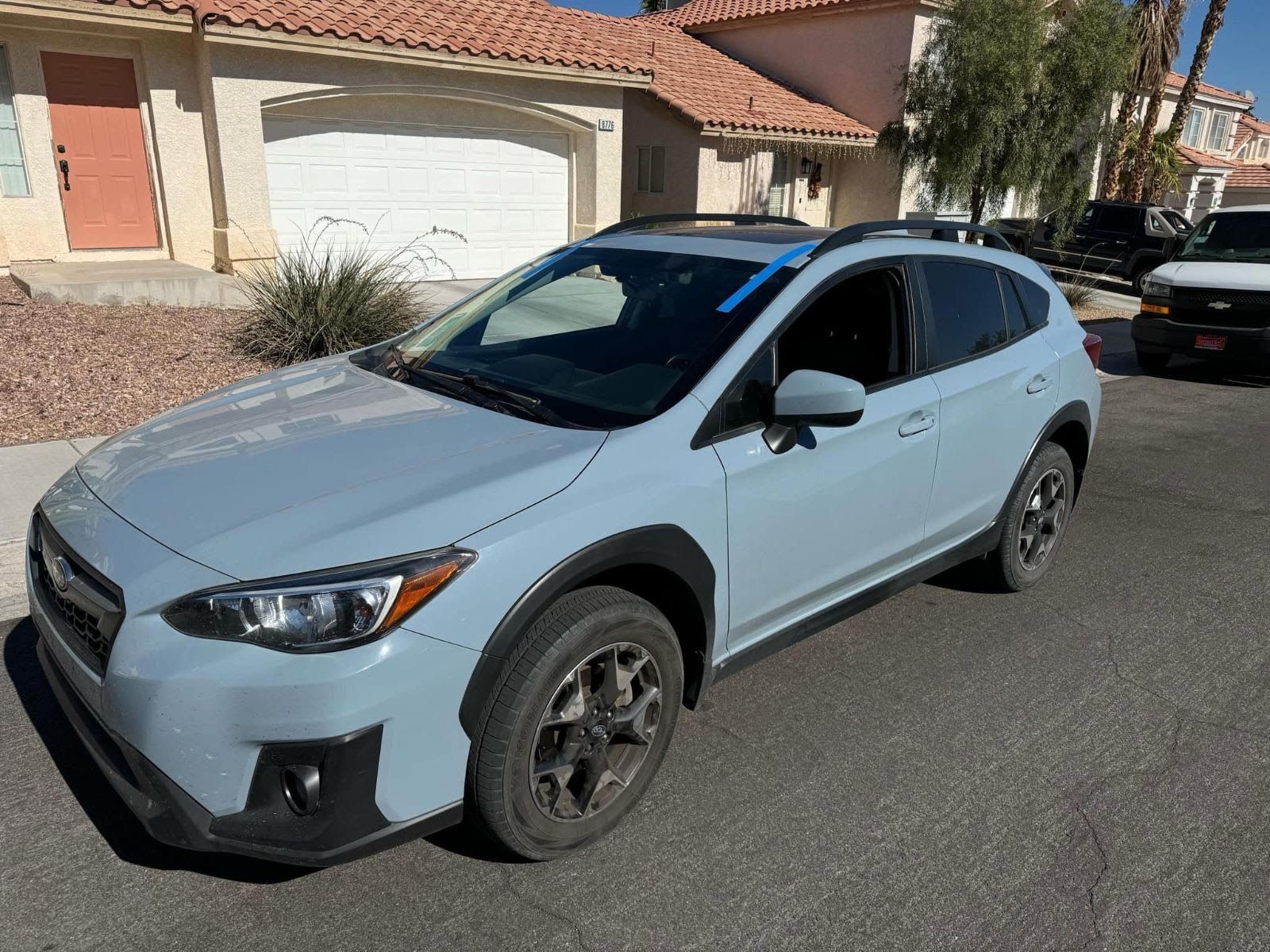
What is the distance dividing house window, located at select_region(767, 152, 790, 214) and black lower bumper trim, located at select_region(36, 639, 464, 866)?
18859 millimetres

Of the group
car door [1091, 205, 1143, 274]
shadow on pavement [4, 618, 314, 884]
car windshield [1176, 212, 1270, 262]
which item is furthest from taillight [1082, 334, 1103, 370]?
car door [1091, 205, 1143, 274]

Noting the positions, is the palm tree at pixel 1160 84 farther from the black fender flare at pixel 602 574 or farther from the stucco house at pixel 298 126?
the black fender flare at pixel 602 574

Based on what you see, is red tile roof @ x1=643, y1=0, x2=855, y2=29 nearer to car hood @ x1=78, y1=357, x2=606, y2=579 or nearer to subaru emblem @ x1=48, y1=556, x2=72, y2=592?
car hood @ x1=78, y1=357, x2=606, y2=579

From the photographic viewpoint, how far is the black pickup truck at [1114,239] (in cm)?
1970

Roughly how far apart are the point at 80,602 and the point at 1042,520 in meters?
4.17

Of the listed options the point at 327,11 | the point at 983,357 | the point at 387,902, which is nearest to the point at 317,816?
the point at 387,902

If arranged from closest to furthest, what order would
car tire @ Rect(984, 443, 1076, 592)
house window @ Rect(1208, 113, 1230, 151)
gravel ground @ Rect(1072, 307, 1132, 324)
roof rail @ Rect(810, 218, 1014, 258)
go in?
1. roof rail @ Rect(810, 218, 1014, 258)
2. car tire @ Rect(984, 443, 1076, 592)
3. gravel ground @ Rect(1072, 307, 1132, 324)
4. house window @ Rect(1208, 113, 1230, 151)

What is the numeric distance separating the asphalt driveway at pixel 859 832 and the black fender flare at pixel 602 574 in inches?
22.5

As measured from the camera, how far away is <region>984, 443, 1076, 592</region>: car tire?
4594mm

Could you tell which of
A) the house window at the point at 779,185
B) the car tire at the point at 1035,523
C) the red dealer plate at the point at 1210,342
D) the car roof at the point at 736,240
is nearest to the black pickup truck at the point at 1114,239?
the house window at the point at 779,185

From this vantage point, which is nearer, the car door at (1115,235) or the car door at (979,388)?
the car door at (979,388)

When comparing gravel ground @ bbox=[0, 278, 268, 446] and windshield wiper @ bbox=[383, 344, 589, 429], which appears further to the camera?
gravel ground @ bbox=[0, 278, 268, 446]

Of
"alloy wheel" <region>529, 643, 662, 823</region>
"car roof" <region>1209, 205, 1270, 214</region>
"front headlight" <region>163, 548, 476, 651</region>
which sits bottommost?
"alloy wheel" <region>529, 643, 662, 823</region>

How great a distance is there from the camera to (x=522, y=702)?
2.57 metres
